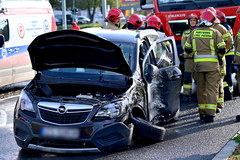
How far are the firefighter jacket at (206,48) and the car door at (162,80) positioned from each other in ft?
1.32

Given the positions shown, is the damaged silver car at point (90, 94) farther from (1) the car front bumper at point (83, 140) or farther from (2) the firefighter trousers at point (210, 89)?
(2) the firefighter trousers at point (210, 89)

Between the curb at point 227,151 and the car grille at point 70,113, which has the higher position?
the car grille at point 70,113

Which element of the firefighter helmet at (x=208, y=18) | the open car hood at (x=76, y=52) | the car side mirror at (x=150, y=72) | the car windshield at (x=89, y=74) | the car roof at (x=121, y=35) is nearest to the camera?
the open car hood at (x=76, y=52)

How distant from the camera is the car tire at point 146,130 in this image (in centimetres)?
693

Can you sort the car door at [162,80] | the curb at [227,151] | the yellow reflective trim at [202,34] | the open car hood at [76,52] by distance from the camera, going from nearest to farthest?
1. the curb at [227,151]
2. the open car hood at [76,52]
3. the car door at [162,80]
4. the yellow reflective trim at [202,34]

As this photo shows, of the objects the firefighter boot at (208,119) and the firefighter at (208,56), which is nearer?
the firefighter at (208,56)

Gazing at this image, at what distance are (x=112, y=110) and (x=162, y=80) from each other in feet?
6.00

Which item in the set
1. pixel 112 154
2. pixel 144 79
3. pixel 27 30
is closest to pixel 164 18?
pixel 27 30

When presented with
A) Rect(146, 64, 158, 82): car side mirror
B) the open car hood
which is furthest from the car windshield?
Rect(146, 64, 158, 82): car side mirror

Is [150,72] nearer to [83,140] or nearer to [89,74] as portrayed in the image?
[89,74]

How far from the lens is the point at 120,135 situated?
6.64 metres

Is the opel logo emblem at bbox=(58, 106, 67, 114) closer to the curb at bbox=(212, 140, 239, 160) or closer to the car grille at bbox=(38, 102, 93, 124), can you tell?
the car grille at bbox=(38, 102, 93, 124)

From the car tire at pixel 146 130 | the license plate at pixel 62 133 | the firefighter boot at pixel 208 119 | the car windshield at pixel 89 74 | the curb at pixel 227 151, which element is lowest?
the firefighter boot at pixel 208 119

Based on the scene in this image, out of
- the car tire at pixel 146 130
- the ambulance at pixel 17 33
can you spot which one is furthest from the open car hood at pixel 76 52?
the ambulance at pixel 17 33
